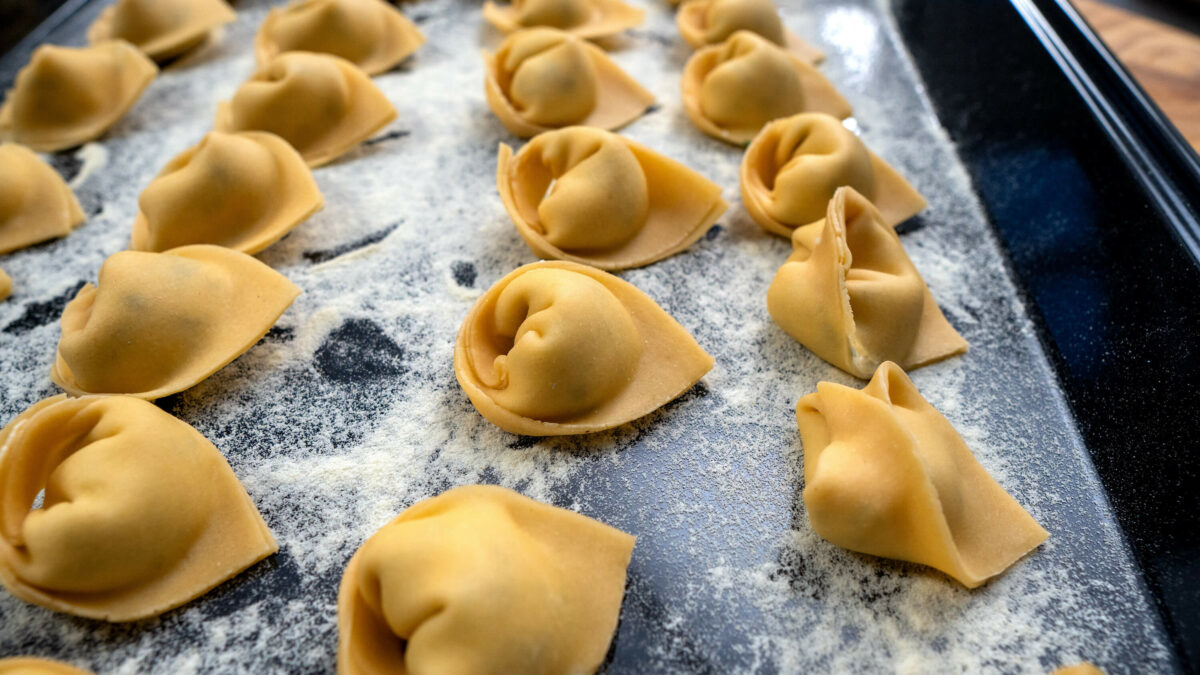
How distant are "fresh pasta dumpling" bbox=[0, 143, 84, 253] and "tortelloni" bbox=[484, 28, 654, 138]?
875mm

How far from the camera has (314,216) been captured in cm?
162

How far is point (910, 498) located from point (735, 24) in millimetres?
1360

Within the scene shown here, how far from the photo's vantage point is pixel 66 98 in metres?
1.80

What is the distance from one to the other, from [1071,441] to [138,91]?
204cm

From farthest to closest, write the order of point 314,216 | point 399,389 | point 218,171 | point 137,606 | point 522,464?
point 314,216 < point 218,171 < point 399,389 < point 522,464 < point 137,606

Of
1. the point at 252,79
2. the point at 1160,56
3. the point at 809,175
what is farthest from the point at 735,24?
the point at 252,79

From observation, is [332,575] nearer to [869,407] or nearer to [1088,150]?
[869,407]

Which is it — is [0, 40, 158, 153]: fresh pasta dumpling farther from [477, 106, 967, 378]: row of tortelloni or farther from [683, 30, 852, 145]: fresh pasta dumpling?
[683, 30, 852, 145]: fresh pasta dumpling

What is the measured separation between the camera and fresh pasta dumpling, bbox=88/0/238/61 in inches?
81.0

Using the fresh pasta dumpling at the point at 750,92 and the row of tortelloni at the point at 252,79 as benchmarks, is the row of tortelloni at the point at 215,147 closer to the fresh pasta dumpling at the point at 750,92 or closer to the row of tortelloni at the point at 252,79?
the row of tortelloni at the point at 252,79

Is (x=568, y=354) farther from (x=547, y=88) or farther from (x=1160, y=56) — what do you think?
(x=1160, y=56)

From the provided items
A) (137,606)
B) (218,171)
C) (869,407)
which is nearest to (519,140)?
(218,171)

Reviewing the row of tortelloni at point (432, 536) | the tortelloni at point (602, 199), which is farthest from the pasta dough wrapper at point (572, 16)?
the row of tortelloni at point (432, 536)

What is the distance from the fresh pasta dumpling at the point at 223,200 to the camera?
147 cm
